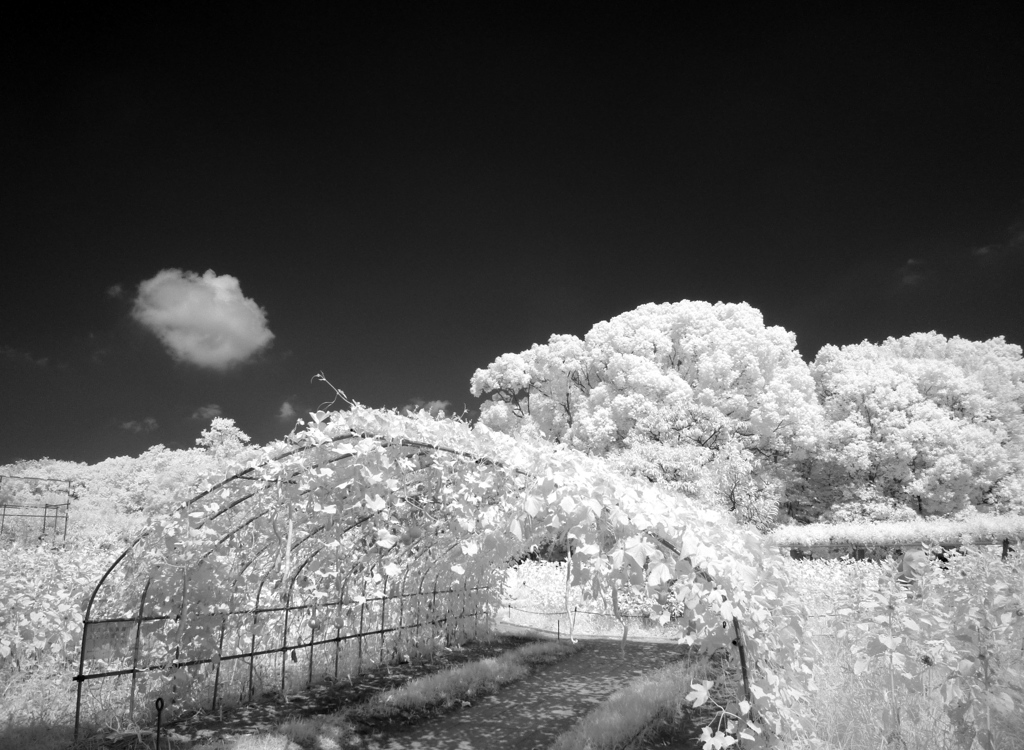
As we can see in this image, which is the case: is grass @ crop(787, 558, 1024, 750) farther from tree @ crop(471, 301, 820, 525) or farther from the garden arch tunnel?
tree @ crop(471, 301, 820, 525)

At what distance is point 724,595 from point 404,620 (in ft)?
23.6

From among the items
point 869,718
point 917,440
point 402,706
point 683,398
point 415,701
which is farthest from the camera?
point 917,440

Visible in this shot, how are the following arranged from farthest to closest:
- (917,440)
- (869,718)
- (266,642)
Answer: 1. (917,440)
2. (266,642)
3. (869,718)

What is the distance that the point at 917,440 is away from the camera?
20.0 metres

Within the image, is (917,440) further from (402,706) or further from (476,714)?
(402,706)

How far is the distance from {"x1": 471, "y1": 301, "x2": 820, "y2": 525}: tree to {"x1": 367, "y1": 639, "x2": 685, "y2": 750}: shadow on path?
23.2 feet

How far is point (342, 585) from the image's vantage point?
27.3 ft

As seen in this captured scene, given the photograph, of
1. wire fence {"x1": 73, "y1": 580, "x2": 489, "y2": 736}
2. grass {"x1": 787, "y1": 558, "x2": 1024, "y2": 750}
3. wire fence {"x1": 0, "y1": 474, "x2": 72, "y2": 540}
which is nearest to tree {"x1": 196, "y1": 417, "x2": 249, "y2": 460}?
wire fence {"x1": 0, "y1": 474, "x2": 72, "y2": 540}

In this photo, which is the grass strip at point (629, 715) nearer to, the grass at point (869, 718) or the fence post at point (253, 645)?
the grass at point (869, 718)

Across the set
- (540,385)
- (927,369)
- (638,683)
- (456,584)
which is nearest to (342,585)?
(456,584)

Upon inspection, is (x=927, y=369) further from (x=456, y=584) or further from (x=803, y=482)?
(x=456, y=584)

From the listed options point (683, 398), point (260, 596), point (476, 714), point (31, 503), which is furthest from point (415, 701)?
point (31, 503)

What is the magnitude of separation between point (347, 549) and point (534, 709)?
295 centimetres

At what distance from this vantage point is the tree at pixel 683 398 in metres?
18.0
